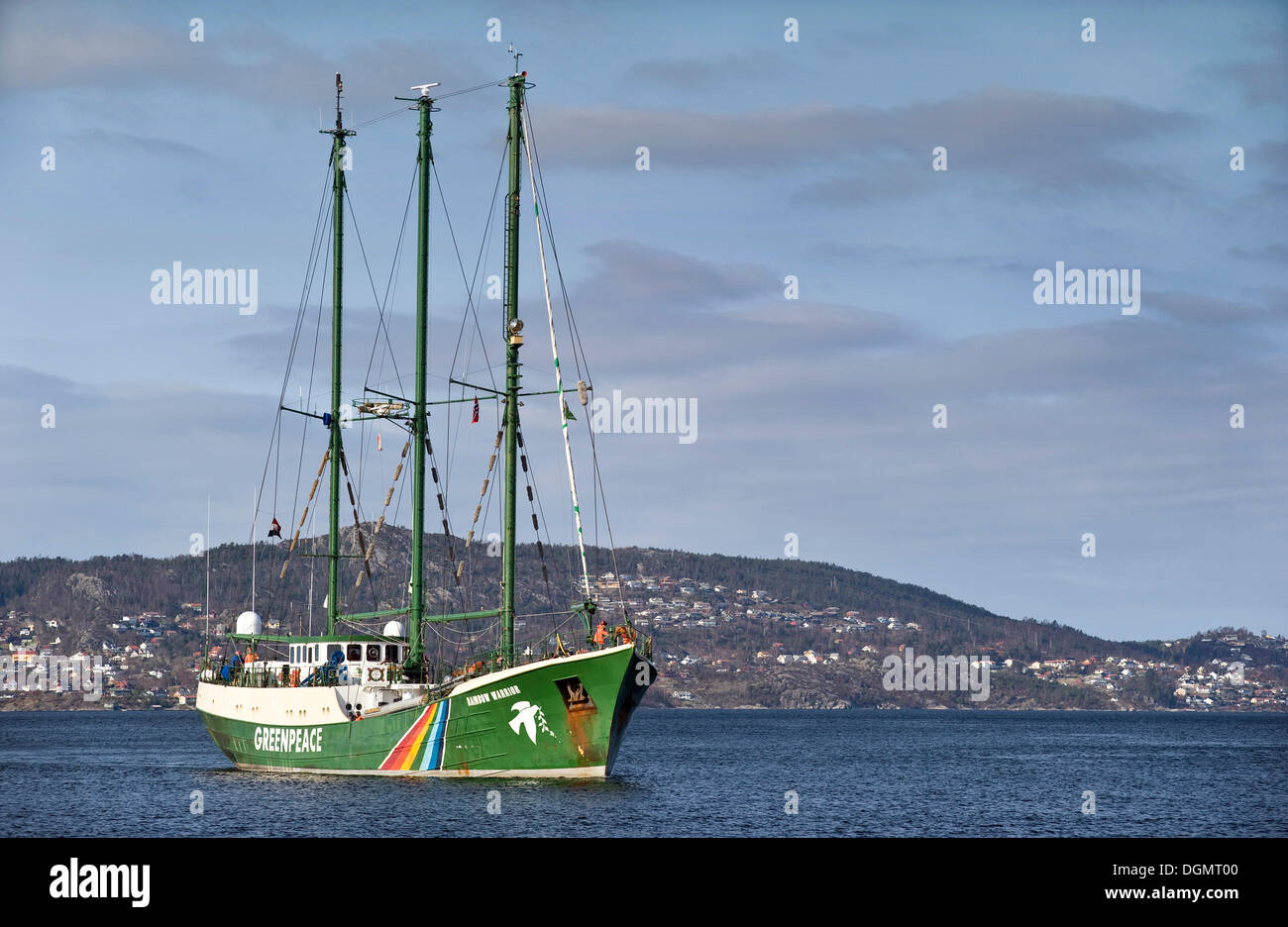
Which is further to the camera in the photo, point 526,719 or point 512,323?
point 512,323

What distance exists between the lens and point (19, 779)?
79188 millimetres

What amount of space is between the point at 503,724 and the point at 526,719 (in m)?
0.92

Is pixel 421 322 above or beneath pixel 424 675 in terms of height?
above

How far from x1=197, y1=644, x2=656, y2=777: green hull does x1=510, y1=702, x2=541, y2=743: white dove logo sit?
0.12 feet

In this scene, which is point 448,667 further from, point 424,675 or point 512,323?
point 512,323

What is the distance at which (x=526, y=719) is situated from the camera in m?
55.4

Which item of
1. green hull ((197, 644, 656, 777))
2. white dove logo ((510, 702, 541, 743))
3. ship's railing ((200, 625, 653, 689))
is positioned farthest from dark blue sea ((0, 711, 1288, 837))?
ship's railing ((200, 625, 653, 689))

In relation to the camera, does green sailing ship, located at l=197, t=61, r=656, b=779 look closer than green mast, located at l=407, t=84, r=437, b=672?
Yes

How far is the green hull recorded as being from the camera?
54.8 m

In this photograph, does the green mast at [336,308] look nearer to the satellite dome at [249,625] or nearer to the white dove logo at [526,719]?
the satellite dome at [249,625]

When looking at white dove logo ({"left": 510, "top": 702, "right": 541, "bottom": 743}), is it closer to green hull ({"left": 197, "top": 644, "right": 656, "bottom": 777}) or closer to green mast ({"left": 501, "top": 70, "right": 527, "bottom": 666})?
green hull ({"left": 197, "top": 644, "right": 656, "bottom": 777})

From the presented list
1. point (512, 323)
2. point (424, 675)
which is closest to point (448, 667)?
point (424, 675)

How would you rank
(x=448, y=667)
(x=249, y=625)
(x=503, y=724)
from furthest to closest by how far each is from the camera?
(x=249, y=625), (x=448, y=667), (x=503, y=724)
